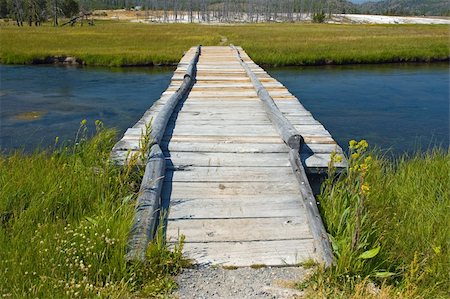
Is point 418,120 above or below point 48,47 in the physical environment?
below

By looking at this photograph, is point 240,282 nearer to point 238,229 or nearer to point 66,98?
point 238,229

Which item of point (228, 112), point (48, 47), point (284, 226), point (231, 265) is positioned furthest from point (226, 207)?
point (48, 47)

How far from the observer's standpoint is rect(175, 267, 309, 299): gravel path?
3.06m

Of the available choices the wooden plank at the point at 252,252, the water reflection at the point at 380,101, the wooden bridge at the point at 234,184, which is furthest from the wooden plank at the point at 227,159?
the water reflection at the point at 380,101

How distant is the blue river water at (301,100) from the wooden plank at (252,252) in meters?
6.67

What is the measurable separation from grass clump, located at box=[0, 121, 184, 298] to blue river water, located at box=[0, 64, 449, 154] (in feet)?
17.3

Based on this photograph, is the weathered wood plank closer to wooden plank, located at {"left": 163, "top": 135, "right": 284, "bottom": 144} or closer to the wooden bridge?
the wooden bridge

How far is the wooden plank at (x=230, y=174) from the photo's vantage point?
4.76 meters

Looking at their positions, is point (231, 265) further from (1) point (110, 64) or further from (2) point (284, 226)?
(1) point (110, 64)

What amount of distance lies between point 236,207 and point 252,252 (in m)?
0.72

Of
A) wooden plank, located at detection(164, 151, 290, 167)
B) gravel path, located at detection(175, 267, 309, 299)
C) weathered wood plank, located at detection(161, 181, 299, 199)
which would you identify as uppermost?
wooden plank, located at detection(164, 151, 290, 167)

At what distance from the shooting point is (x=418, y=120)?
40.2 ft

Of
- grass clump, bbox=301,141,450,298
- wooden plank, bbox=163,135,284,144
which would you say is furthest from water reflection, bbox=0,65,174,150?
grass clump, bbox=301,141,450,298

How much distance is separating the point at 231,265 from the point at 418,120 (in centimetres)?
1053
